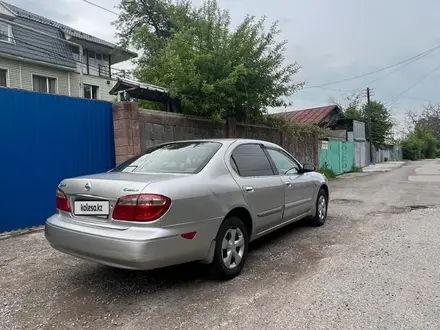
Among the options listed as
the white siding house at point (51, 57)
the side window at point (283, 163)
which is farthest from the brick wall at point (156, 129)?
the white siding house at point (51, 57)

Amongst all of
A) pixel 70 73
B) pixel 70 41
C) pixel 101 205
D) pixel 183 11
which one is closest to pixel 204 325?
pixel 101 205

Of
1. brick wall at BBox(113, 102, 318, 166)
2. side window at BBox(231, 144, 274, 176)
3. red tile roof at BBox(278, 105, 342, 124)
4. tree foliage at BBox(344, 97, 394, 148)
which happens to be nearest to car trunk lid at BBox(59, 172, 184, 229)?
side window at BBox(231, 144, 274, 176)

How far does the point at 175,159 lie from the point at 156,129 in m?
4.06

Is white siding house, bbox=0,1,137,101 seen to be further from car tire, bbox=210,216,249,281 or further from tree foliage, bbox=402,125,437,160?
tree foliage, bbox=402,125,437,160

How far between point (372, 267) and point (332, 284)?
75 centimetres

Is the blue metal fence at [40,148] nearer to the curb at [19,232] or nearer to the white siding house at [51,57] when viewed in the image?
the curb at [19,232]

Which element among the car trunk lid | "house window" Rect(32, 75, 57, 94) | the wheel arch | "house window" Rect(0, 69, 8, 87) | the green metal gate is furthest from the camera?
"house window" Rect(32, 75, 57, 94)

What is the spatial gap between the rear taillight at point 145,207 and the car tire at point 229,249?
758 mm

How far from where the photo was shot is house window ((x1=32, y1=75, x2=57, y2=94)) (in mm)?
19609

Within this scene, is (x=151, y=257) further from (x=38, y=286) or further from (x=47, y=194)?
(x=47, y=194)

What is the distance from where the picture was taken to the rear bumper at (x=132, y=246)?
9.26ft

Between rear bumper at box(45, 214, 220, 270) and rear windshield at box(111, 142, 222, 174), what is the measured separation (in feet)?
2.41

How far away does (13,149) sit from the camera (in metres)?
5.57

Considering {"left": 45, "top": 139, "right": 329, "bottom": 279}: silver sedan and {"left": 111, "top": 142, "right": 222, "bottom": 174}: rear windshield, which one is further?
{"left": 111, "top": 142, "right": 222, "bottom": 174}: rear windshield
